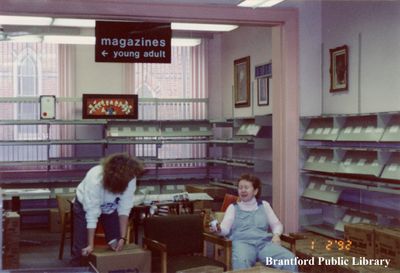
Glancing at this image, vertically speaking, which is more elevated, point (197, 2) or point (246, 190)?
point (197, 2)

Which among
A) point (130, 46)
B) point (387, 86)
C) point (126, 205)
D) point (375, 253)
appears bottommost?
point (375, 253)

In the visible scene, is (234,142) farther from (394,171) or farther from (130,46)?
(394,171)

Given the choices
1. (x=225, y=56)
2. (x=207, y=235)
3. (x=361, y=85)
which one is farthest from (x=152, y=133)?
(x=207, y=235)

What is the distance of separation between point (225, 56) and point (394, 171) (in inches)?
237

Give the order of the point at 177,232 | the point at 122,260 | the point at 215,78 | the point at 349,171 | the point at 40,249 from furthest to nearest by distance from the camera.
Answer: the point at 215,78, the point at 40,249, the point at 349,171, the point at 177,232, the point at 122,260

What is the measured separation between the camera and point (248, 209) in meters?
5.36

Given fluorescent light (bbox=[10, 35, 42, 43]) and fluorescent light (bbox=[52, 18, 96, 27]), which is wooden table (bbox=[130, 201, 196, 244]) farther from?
fluorescent light (bbox=[10, 35, 42, 43])

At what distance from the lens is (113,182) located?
5.03 m

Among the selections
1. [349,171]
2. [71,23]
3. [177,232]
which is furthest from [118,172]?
[71,23]

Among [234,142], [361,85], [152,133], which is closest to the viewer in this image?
[361,85]

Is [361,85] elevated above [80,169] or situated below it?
above

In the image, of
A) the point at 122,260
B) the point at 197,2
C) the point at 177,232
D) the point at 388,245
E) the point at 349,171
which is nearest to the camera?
the point at 122,260

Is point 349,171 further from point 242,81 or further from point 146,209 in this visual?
point 242,81

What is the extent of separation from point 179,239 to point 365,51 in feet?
10.3
